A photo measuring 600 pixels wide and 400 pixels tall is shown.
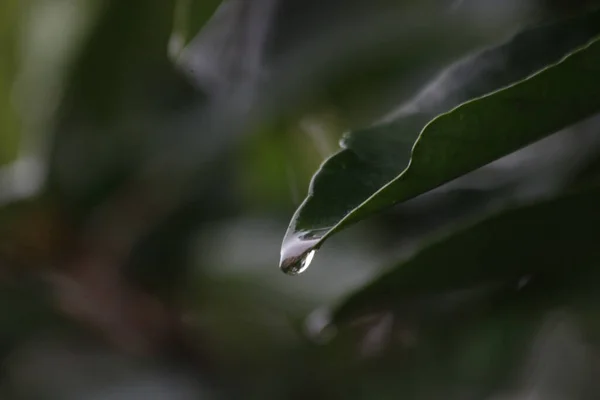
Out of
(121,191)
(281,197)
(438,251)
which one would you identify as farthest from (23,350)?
(438,251)

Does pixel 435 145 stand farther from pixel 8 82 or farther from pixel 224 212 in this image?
pixel 8 82

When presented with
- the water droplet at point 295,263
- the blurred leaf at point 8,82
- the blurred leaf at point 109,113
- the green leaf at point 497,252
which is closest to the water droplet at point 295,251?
the water droplet at point 295,263

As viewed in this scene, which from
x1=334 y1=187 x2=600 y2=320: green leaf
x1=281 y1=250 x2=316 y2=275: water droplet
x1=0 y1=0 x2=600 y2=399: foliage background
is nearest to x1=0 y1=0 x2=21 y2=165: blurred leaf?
x1=0 y1=0 x2=600 y2=399: foliage background

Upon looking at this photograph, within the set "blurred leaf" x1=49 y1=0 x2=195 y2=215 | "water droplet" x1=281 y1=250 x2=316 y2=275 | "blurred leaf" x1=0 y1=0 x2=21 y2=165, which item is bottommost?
"water droplet" x1=281 y1=250 x2=316 y2=275

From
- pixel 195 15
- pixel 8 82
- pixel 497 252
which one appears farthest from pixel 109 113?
pixel 497 252

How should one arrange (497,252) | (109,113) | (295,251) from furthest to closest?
1. (109,113)
2. (497,252)
3. (295,251)

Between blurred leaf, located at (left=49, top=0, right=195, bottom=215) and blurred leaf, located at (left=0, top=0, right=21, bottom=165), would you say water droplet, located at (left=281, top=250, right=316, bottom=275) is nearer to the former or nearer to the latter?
blurred leaf, located at (left=49, top=0, right=195, bottom=215)

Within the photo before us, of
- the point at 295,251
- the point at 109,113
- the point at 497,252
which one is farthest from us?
the point at 109,113

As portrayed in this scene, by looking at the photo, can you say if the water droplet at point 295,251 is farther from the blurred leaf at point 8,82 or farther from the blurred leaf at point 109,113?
the blurred leaf at point 8,82
